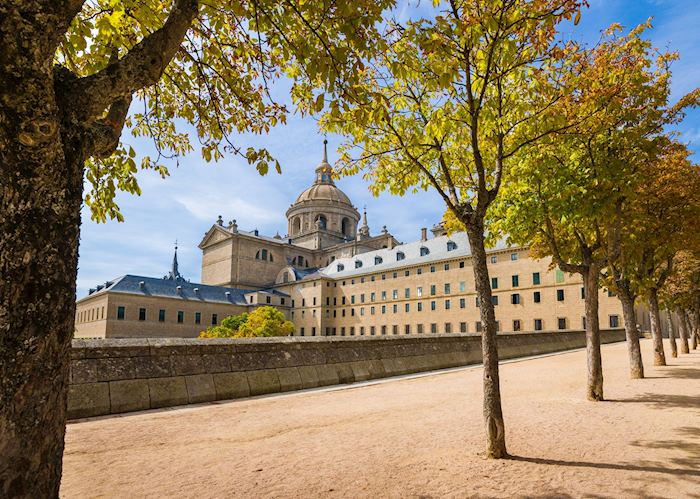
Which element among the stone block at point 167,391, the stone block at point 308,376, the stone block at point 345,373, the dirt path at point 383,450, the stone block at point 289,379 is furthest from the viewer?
the stone block at point 345,373

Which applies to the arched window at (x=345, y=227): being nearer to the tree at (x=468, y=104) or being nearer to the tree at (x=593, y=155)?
the tree at (x=593, y=155)

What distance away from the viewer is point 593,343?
10.5 m

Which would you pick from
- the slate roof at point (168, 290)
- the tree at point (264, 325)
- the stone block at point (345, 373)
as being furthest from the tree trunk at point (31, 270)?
the slate roof at point (168, 290)

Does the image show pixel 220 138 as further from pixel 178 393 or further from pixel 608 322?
pixel 608 322

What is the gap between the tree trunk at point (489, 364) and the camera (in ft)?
18.5

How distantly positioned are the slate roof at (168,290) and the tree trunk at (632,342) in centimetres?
6133

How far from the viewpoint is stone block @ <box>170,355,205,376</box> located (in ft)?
28.0

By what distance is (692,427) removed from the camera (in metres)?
7.12

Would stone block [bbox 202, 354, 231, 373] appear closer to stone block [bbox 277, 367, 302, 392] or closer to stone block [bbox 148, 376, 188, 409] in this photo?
stone block [bbox 148, 376, 188, 409]

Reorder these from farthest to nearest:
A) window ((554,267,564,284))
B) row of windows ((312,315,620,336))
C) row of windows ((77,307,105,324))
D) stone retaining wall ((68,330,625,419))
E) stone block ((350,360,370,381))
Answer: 1. row of windows ((77,307,105,324))
2. window ((554,267,564,284))
3. row of windows ((312,315,620,336))
4. stone block ((350,360,370,381))
5. stone retaining wall ((68,330,625,419))

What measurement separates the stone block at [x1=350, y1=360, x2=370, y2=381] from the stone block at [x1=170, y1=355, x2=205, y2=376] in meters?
4.82

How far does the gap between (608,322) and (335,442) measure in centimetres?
5440

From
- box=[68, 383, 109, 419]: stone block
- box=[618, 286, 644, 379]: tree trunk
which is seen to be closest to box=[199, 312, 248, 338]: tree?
box=[618, 286, 644, 379]: tree trunk

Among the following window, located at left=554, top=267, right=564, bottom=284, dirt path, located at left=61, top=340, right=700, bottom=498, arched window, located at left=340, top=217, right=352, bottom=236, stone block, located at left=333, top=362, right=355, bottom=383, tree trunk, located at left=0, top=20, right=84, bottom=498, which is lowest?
dirt path, located at left=61, top=340, right=700, bottom=498
